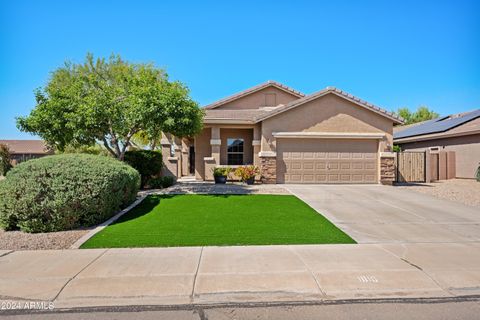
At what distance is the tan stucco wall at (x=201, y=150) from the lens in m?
18.6

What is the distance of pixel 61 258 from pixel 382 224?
781cm

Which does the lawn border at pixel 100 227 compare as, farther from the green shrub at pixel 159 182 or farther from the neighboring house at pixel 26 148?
the neighboring house at pixel 26 148

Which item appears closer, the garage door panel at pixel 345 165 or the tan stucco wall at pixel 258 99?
the garage door panel at pixel 345 165

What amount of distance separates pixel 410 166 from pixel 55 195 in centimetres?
1818

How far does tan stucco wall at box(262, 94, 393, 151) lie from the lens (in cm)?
1577

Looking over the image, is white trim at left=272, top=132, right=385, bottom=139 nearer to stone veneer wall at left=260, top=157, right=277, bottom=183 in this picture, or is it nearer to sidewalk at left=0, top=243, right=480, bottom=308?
stone veneer wall at left=260, top=157, right=277, bottom=183

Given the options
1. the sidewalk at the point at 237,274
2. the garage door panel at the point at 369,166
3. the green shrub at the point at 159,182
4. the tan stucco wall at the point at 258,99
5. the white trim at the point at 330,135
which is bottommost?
the sidewalk at the point at 237,274

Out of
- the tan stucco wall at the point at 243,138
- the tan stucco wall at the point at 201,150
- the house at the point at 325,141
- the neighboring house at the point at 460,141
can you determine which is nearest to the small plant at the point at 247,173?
the house at the point at 325,141

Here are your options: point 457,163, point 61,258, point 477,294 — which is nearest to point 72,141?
point 61,258

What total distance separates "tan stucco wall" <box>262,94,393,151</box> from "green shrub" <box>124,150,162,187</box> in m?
5.89

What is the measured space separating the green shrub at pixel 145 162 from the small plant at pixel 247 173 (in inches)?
174

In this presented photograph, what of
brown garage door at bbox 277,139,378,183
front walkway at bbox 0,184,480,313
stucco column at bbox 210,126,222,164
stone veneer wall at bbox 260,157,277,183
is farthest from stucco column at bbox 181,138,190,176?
front walkway at bbox 0,184,480,313

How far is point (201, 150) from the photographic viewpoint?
61.3 feet

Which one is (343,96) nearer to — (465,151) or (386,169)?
(386,169)
